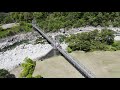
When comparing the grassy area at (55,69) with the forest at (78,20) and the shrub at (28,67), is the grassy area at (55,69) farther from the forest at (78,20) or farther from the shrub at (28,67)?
the forest at (78,20)

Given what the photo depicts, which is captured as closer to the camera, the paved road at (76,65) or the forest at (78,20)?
the paved road at (76,65)

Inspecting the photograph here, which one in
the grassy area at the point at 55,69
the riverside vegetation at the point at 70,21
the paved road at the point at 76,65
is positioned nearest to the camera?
the paved road at the point at 76,65

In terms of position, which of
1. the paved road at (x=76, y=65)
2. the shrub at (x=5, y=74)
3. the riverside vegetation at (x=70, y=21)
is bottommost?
the shrub at (x=5, y=74)

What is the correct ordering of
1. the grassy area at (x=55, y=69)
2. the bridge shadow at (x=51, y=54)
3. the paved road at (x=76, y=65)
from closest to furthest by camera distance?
the paved road at (x=76, y=65) → the grassy area at (x=55, y=69) → the bridge shadow at (x=51, y=54)

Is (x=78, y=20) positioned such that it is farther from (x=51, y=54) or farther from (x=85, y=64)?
(x=85, y=64)

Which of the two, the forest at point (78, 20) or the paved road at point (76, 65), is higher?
the forest at point (78, 20)

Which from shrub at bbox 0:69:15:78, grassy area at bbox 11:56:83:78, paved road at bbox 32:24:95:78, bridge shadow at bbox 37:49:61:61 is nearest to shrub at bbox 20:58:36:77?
grassy area at bbox 11:56:83:78

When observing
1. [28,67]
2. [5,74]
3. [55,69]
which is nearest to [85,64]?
[55,69]

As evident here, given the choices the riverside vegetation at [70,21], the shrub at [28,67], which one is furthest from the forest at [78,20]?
the shrub at [28,67]

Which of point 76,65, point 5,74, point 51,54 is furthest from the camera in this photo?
point 51,54

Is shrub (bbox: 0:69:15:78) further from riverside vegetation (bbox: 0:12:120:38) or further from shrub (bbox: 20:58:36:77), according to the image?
riverside vegetation (bbox: 0:12:120:38)

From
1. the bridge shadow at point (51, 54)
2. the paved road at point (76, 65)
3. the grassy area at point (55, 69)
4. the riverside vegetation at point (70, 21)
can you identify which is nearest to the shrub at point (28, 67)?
the grassy area at point (55, 69)
